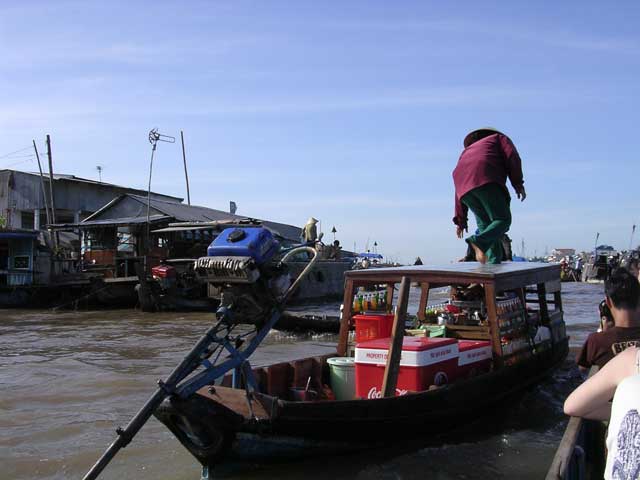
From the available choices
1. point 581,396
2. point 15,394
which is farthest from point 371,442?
point 15,394

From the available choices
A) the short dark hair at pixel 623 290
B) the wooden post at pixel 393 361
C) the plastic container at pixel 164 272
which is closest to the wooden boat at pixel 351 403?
the wooden post at pixel 393 361

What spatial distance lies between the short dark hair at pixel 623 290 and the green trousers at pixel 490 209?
3.84 m

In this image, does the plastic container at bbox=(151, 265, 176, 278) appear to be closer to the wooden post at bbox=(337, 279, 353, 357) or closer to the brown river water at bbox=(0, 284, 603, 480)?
the brown river water at bbox=(0, 284, 603, 480)

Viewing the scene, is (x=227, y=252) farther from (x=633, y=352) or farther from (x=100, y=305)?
(x=100, y=305)

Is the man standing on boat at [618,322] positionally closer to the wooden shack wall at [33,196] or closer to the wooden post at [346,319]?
the wooden post at [346,319]

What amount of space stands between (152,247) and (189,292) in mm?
3213

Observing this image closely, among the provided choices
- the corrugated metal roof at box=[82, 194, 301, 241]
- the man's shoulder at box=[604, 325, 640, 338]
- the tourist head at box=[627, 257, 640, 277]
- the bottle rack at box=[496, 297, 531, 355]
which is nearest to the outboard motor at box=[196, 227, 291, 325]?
the man's shoulder at box=[604, 325, 640, 338]

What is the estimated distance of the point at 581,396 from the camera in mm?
2375

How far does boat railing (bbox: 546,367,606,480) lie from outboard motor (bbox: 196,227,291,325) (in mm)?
2280

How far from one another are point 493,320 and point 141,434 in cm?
398

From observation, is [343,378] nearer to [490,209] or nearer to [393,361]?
[393,361]

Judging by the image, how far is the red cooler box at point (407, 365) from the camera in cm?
570

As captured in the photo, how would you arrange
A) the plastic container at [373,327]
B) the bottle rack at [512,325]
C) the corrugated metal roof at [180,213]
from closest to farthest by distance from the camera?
the plastic container at [373,327] → the bottle rack at [512,325] → the corrugated metal roof at [180,213]

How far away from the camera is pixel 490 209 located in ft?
25.3
